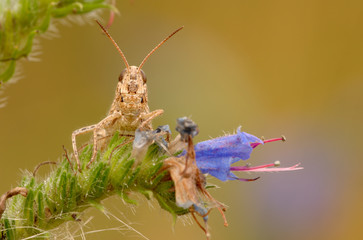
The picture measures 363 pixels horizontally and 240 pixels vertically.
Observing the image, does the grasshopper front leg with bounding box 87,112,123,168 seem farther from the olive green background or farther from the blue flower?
the olive green background

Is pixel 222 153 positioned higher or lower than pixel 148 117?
lower

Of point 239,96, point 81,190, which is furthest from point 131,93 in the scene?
point 239,96

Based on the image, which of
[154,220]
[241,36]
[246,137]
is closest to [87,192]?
[246,137]

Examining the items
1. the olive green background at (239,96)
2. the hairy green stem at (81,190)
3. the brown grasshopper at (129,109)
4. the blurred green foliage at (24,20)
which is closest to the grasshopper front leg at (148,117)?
the brown grasshopper at (129,109)

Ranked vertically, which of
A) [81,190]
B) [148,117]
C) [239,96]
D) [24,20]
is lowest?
[239,96]

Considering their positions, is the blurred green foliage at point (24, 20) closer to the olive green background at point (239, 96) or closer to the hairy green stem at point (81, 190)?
the hairy green stem at point (81, 190)

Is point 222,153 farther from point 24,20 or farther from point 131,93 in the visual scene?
point 24,20

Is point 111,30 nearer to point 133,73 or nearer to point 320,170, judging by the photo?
point 320,170

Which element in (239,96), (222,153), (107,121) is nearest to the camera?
(222,153)

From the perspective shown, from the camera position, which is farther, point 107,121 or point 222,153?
point 107,121
